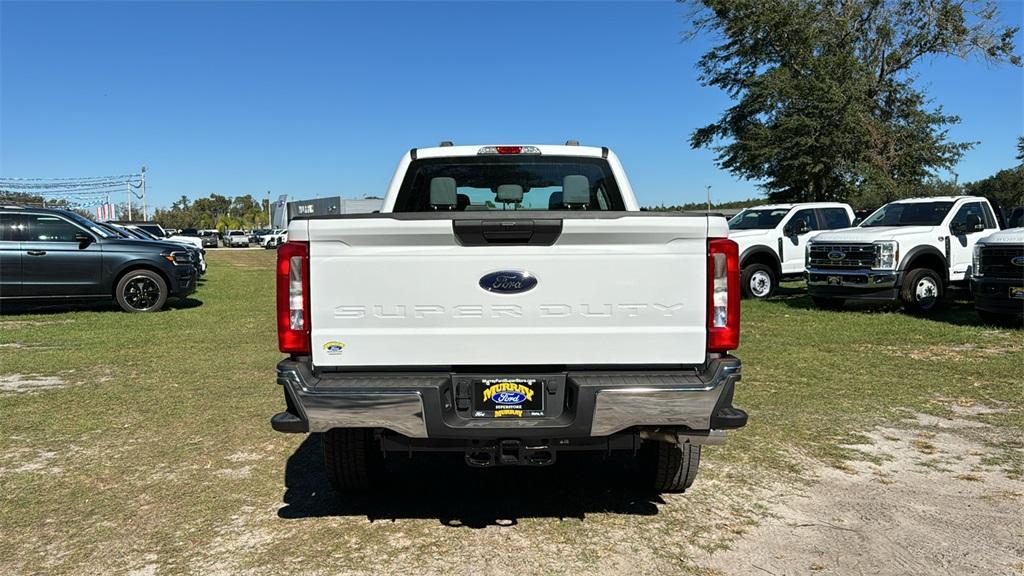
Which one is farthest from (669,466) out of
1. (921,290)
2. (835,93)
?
(835,93)

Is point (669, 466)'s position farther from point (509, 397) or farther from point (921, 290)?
point (921, 290)

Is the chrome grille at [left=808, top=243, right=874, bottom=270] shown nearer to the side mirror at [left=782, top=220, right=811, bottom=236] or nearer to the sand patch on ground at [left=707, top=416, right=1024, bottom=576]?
the side mirror at [left=782, top=220, right=811, bottom=236]

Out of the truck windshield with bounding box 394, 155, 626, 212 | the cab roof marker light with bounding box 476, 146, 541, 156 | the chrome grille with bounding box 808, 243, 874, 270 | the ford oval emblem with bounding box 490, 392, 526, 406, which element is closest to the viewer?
the ford oval emblem with bounding box 490, 392, 526, 406

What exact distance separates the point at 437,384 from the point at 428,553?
873 millimetres

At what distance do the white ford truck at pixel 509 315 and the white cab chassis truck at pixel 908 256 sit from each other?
33.4ft

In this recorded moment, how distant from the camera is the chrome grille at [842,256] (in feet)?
41.1

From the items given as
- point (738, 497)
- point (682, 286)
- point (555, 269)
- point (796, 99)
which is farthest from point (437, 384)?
point (796, 99)

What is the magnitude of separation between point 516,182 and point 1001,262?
7.99 meters

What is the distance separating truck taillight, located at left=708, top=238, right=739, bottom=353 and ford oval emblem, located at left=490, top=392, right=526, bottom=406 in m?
0.90

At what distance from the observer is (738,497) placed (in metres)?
4.33

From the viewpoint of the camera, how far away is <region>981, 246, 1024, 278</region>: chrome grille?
9.98m

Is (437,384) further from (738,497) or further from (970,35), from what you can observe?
(970,35)

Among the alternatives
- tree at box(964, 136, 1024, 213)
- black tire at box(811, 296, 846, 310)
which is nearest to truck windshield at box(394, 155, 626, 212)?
black tire at box(811, 296, 846, 310)

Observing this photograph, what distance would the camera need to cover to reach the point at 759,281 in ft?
51.2
